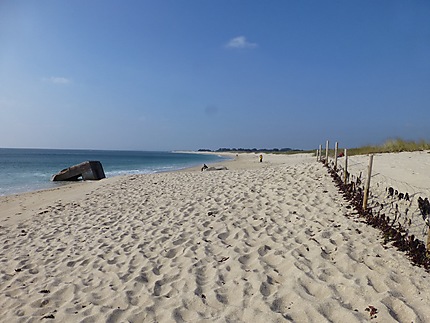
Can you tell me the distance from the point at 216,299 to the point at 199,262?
3.38 feet

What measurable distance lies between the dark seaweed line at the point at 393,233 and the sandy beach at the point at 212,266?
16 centimetres

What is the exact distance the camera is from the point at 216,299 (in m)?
3.56

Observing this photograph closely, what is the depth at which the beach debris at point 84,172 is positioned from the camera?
65.3ft

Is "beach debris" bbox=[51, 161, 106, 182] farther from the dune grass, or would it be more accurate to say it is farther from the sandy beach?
the dune grass

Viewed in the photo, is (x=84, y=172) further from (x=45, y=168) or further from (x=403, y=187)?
(x=403, y=187)

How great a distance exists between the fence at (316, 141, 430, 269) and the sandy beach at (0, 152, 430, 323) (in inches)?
8.2

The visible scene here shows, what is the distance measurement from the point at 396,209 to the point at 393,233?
3.43ft

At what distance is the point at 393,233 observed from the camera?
495 centimetres

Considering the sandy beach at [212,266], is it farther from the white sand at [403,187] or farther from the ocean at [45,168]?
the ocean at [45,168]

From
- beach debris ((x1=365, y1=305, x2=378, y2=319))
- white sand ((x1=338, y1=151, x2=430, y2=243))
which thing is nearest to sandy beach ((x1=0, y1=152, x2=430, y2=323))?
beach debris ((x1=365, y1=305, x2=378, y2=319))

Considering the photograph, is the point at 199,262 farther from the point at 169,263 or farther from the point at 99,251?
the point at 99,251

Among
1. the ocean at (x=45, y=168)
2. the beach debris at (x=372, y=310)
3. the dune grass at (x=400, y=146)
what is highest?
the dune grass at (x=400, y=146)

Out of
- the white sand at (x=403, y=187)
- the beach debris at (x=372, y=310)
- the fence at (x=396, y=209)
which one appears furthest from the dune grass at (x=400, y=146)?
the beach debris at (x=372, y=310)

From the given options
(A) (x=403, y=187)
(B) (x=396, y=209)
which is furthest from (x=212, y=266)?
(A) (x=403, y=187)
